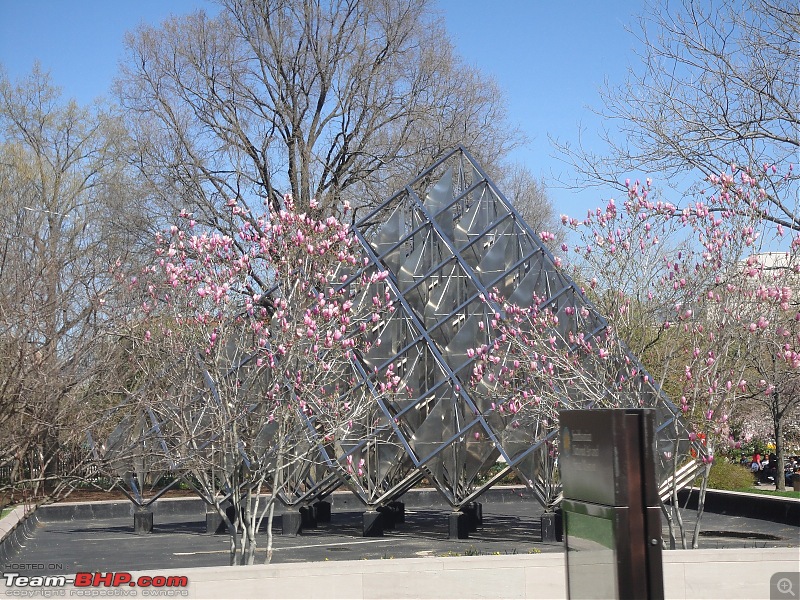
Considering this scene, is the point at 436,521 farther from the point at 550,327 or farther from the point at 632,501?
the point at 632,501

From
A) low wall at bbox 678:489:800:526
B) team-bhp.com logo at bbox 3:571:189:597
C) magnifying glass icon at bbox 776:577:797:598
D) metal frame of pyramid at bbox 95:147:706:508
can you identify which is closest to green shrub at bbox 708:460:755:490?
low wall at bbox 678:489:800:526

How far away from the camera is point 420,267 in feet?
62.2

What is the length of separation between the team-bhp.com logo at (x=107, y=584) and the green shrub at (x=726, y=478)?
1717 centimetres

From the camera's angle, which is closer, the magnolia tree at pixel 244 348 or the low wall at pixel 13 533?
the magnolia tree at pixel 244 348

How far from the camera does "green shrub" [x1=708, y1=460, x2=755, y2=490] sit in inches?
955

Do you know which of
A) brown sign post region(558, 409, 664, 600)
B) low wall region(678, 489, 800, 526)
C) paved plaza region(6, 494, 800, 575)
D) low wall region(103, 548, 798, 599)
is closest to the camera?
brown sign post region(558, 409, 664, 600)

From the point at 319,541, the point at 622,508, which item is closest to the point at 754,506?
the point at 319,541

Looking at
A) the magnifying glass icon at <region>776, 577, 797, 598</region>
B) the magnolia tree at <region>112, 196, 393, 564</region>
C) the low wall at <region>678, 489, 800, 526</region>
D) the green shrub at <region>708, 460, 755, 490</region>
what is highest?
the magnolia tree at <region>112, 196, 393, 564</region>

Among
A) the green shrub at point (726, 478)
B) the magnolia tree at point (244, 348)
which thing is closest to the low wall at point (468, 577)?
the magnolia tree at point (244, 348)

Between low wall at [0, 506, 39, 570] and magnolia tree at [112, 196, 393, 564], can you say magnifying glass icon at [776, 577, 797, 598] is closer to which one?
magnolia tree at [112, 196, 393, 564]

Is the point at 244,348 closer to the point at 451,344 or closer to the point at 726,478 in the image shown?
the point at 451,344

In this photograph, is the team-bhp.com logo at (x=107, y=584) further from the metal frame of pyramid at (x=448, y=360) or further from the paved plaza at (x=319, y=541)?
the metal frame of pyramid at (x=448, y=360)

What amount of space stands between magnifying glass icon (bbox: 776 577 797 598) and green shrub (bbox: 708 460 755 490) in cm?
1328

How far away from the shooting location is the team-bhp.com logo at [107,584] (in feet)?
32.1
